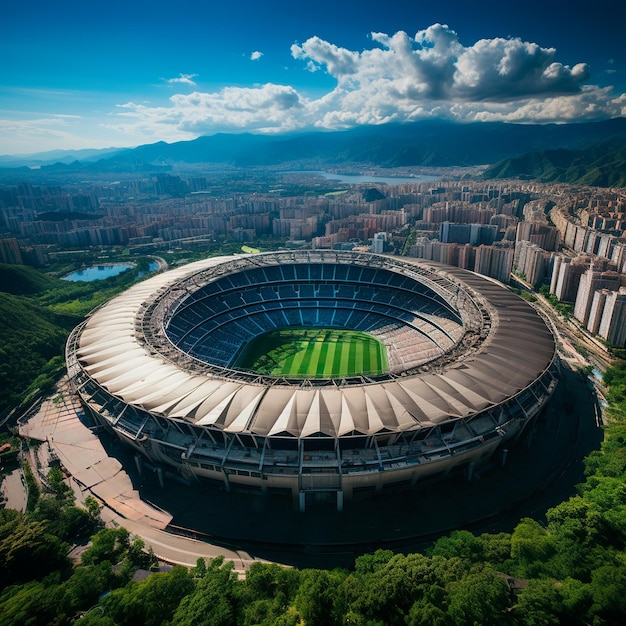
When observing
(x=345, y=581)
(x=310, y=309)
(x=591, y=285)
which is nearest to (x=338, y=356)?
(x=310, y=309)

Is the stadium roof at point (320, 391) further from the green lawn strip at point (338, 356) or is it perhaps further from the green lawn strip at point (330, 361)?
the green lawn strip at point (338, 356)

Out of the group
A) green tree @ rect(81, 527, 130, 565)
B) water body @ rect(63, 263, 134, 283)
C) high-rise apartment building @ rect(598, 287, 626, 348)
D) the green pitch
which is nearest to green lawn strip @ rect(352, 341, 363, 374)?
the green pitch

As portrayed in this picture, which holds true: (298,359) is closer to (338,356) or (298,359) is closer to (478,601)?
(338,356)

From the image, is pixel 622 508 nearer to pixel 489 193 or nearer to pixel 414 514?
pixel 414 514

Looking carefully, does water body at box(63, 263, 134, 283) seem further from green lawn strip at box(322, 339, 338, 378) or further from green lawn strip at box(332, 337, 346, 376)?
green lawn strip at box(332, 337, 346, 376)

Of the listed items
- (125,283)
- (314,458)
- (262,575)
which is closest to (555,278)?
(314,458)
